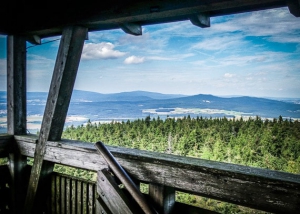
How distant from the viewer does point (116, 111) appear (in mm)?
4336

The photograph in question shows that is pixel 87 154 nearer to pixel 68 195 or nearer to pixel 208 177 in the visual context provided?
pixel 68 195

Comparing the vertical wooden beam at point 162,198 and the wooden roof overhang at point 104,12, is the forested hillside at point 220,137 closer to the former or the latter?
the vertical wooden beam at point 162,198

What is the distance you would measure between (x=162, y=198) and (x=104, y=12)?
6.35ft

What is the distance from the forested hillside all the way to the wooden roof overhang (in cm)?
175

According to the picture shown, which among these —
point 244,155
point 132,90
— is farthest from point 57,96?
point 244,155

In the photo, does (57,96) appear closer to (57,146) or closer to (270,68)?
(57,146)

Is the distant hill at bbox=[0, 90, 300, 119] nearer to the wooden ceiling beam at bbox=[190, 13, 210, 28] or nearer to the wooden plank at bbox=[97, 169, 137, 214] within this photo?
the wooden plank at bbox=[97, 169, 137, 214]

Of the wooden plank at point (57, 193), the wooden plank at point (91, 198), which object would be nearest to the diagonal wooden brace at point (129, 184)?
the wooden plank at point (91, 198)

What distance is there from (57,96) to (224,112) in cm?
225

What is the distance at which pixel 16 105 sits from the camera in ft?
12.1

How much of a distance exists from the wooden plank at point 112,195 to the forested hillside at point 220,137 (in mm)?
1824

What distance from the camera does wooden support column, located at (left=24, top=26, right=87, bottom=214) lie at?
2936 millimetres

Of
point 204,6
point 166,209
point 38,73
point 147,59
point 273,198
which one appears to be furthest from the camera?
point 147,59

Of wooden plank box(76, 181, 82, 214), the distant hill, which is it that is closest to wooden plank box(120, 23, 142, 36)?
the distant hill
